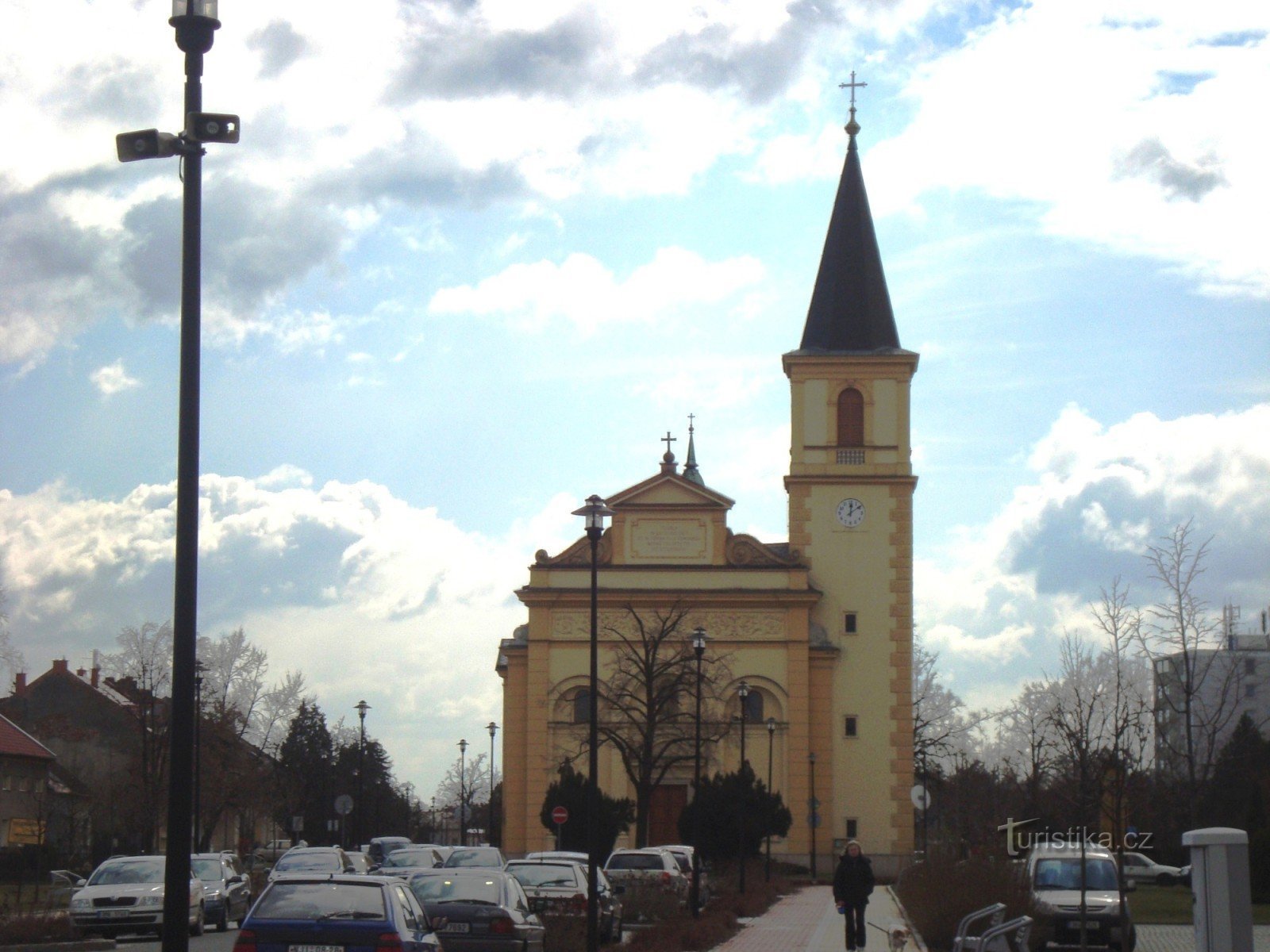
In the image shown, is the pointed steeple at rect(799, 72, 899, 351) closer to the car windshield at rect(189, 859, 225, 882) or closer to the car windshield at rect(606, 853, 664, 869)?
the car windshield at rect(606, 853, 664, 869)

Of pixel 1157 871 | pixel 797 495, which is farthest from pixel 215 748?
pixel 1157 871

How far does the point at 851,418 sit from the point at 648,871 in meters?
33.9

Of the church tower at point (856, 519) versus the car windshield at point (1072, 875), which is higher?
the church tower at point (856, 519)

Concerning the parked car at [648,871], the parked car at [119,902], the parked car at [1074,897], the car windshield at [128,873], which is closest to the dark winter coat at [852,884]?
the parked car at [1074,897]

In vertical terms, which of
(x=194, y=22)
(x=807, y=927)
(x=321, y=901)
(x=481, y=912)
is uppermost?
(x=194, y=22)

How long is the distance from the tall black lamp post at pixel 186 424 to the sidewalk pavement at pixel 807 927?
609 inches

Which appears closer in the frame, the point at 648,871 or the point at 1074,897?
the point at 1074,897

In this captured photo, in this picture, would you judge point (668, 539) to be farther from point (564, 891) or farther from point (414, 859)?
point (564, 891)

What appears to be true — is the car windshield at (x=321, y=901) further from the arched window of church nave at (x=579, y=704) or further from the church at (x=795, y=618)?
the arched window of church nave at (x=579, y=704)

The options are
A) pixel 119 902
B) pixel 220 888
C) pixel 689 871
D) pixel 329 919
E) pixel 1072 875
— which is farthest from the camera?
pixel 689 871

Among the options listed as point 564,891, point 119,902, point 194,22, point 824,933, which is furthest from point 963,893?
point 194,22

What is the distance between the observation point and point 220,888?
32406 millimetres

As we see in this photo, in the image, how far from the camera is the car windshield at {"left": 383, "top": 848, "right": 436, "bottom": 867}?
35.8m

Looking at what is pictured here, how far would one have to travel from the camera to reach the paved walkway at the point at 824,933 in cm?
2753
